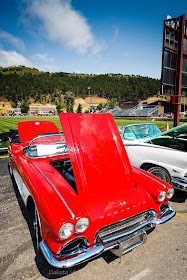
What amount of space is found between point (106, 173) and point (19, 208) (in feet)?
6.14

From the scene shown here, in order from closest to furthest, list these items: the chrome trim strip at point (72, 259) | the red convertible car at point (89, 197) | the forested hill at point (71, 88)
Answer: the chrome trim strip at point (72, 259) → the red convertible car at point (89, 197) → the forested hill at point (71, 88)

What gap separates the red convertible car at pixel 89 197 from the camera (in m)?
1.68

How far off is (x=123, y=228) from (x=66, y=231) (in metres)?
0.70

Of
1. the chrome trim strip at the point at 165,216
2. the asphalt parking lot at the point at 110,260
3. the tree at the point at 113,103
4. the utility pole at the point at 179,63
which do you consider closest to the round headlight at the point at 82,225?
the asphalt parking lot at the point at 110,260

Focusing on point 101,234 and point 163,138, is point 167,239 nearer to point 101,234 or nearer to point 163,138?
point 101,234

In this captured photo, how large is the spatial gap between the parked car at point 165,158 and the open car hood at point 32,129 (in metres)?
2.83

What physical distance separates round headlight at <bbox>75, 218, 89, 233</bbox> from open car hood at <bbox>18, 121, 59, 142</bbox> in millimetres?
3894

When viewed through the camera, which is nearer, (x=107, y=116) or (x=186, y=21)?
(x=107, y=116)

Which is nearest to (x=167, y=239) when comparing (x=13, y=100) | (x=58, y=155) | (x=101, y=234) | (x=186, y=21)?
(x=101, y=234)

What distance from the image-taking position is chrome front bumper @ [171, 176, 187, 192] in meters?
2.97

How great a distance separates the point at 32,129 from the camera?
17.4 feet

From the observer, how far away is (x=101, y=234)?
184 centimetres

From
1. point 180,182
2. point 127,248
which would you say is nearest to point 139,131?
point 180,182

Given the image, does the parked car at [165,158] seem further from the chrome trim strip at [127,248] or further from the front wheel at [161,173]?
the chrome trim strip at [127,248]
